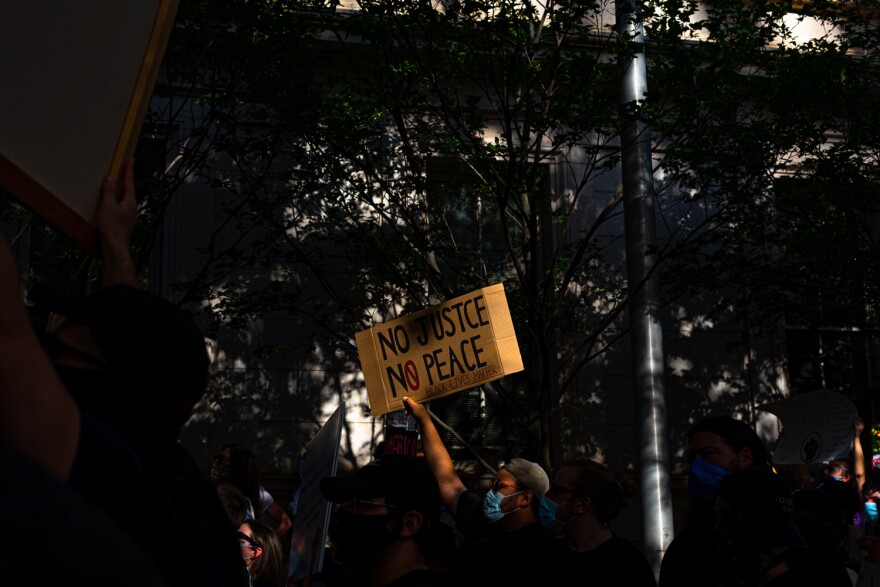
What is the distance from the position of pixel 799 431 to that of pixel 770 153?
13.3ft

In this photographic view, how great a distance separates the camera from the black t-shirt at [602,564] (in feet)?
15.8

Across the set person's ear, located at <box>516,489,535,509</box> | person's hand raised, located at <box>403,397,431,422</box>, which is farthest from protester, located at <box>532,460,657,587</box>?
person's hand raised, located at <box>403,397,431,422</box>

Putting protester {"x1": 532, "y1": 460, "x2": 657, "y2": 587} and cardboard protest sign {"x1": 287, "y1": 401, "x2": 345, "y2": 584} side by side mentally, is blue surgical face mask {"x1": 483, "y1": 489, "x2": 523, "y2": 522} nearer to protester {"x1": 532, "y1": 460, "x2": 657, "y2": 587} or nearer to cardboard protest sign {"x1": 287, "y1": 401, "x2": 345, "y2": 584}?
protester {"x1": 532, "y1": 460, "x2": 657, "y2": 587}

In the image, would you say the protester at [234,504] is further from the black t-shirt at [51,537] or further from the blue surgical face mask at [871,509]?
the blue surgical face mask at [871,509]

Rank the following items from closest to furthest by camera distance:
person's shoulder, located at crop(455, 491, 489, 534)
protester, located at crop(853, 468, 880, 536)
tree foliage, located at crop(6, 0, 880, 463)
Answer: person's shoulder, located at crop(455, 491, 489, 534), protester, located at crop(853, 468, 880, 536), tree foliage, located at crop(6, 0, 880, 463)

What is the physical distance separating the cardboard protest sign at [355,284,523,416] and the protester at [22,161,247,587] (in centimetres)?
437

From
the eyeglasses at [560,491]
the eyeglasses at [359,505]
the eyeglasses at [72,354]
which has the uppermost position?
the eyeglasses at [72,354]

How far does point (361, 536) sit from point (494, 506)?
194 cm

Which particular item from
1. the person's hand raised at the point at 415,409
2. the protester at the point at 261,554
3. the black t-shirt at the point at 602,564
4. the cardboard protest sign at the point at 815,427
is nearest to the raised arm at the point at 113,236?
the protester at the point at 261,554

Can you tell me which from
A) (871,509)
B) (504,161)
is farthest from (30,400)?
(504,161)

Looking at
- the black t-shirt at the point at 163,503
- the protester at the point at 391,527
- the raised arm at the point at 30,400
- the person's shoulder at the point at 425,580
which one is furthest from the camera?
the protester at the point at 391,527

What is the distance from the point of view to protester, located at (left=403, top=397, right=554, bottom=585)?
5.22 meters

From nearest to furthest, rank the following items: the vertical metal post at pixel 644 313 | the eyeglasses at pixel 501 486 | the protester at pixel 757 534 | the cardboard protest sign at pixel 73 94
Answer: the cardboard protest sign at pixel 73 94 < the protester at pixel 757 534 < the eyeglasses at pixel 501 486 < the vertical metal post at pixel 644 313

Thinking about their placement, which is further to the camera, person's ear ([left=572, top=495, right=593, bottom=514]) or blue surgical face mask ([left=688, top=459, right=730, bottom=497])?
person's ear ([left=572, top=495, right=593, bottom=514])
